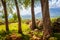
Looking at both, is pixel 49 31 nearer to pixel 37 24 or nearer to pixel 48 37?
pixel 48 37

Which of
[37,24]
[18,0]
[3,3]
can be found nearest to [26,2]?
[18,0]

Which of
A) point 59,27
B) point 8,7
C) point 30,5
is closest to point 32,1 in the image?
point 30,5

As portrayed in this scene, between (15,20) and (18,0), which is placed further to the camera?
(15,20)

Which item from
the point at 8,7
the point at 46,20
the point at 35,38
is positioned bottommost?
the point at 35,38

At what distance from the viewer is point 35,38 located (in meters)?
16.6

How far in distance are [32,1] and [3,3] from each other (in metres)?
3.73

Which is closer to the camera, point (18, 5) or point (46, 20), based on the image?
point (46, 20)

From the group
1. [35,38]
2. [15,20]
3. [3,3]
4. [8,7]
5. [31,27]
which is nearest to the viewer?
[35,38]

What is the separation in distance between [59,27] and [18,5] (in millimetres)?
4640

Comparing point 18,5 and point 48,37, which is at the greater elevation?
point 18,5

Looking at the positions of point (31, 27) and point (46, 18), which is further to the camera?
point (31, 27)

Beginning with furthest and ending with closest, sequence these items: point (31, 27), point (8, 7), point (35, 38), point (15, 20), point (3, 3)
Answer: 1. point (15, 20)
2. point (31, 27)
3. point (8, 7)
4. point (3, 3)
5. point (35, 38)

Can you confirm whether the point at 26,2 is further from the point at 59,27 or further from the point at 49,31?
the point at 49,31

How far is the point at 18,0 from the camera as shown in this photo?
21.9 m
